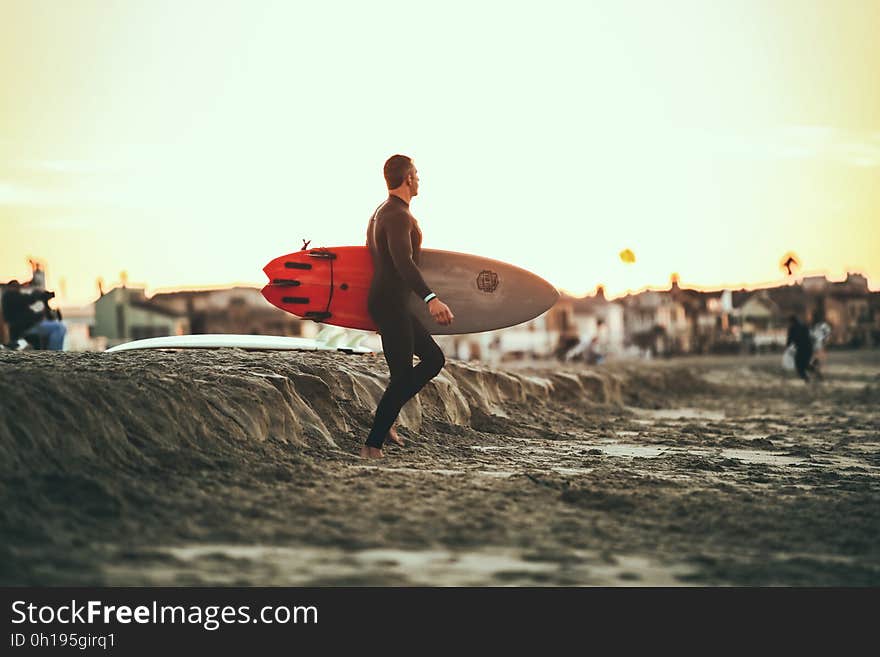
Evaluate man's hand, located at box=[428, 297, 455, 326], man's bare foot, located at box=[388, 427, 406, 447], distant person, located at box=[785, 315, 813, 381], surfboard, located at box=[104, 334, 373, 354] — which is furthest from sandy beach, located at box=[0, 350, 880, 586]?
distant person, located at box=[785, 315, 813, 381]

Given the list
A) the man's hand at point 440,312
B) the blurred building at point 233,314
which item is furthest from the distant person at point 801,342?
the blurred building at point 233,314

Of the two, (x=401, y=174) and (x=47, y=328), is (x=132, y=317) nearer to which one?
(x=47, y=328)

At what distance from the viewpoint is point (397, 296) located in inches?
260

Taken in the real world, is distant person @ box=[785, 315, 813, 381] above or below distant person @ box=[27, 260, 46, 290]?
below

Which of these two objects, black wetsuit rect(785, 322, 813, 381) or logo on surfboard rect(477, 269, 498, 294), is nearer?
logo on surfboard rect(477, 269, 498, 294)

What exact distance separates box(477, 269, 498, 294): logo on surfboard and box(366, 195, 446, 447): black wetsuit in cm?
233

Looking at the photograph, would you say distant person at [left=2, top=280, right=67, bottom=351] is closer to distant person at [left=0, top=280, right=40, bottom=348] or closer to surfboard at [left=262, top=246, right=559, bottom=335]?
distant person at [left=0, top=280, right=40, bottom=348]

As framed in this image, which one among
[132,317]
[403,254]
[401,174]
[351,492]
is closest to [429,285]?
[401,174]

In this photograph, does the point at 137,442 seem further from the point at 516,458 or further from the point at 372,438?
the point at 516,458

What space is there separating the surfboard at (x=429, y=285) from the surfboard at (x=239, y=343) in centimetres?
150

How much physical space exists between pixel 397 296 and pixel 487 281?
2586 mm

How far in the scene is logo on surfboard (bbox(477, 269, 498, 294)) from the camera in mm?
9031

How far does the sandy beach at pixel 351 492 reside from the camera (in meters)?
4.07

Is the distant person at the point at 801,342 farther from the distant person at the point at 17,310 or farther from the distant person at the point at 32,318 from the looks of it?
the distant person at the point at 17,310
